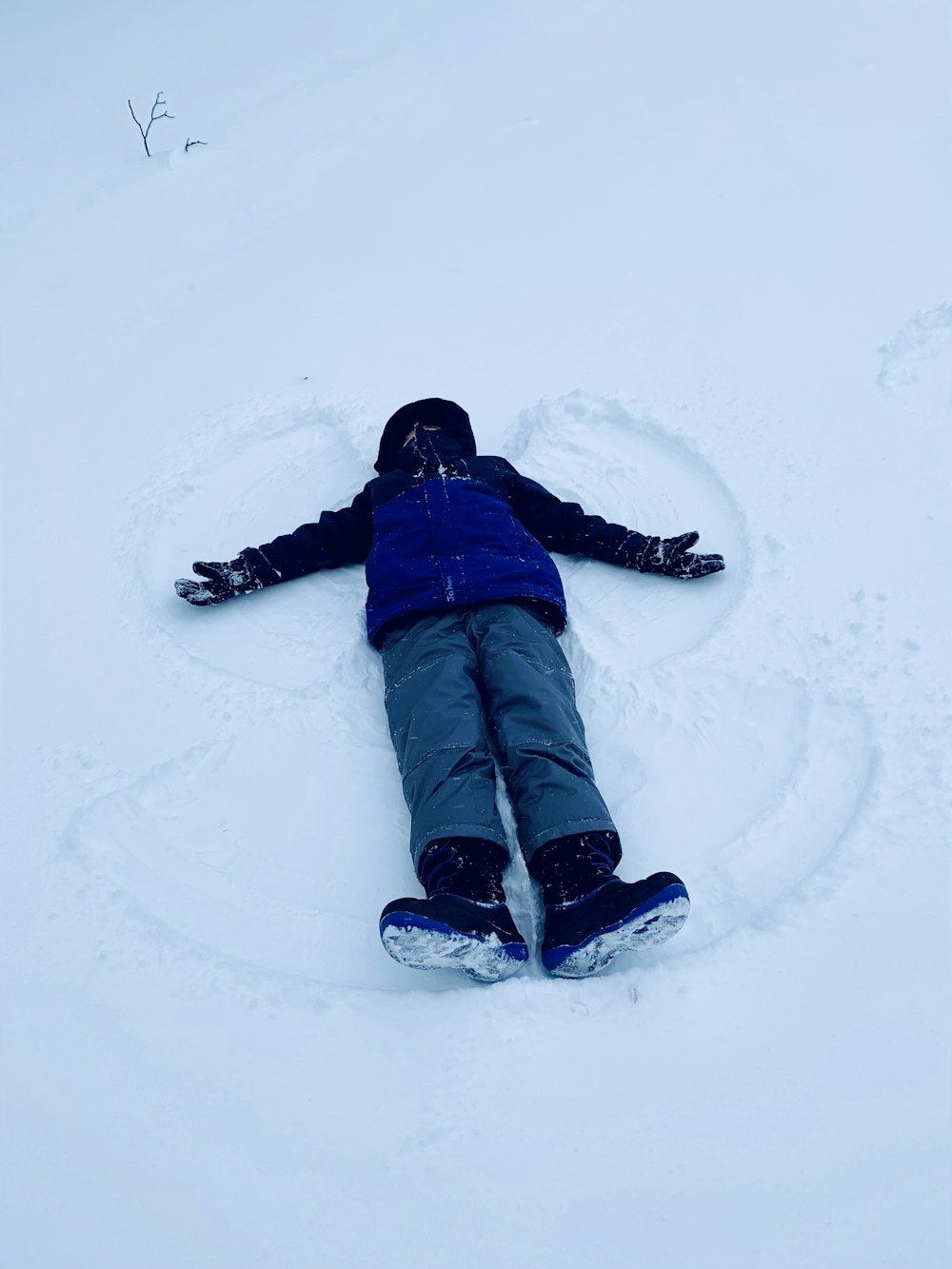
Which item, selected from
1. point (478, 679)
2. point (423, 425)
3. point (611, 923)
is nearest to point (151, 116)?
point (423, 425)

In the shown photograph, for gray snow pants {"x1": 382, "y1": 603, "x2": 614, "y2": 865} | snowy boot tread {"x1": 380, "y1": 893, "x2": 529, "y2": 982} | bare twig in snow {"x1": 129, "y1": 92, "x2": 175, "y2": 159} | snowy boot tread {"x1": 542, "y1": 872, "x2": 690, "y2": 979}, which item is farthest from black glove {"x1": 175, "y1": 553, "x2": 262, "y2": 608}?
bare twig in snow {"x1": 129, "y1": 92, "x2": 175, "y2": 159}

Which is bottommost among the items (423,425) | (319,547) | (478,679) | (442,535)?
(478,679)

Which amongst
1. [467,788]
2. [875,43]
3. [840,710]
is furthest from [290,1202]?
[875,43]

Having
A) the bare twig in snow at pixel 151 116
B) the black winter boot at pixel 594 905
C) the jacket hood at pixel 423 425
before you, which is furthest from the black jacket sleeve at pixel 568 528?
the bare twig in snow at pixel 151 116

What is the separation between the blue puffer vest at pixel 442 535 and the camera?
101 inches

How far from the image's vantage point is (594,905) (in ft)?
6.48

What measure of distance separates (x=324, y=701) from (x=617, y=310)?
6.76ft

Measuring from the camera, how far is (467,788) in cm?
214

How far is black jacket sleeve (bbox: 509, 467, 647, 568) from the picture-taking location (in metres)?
2.86

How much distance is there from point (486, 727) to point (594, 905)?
1.86 feet

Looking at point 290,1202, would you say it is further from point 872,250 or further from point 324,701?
point 872,250

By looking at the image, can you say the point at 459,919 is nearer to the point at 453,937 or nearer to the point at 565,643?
the point at 453,937

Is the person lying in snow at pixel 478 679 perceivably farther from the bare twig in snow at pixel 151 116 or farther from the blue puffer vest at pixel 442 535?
the bare twig in snow at pixel 151 116

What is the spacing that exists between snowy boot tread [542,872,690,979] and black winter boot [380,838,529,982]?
8cm
